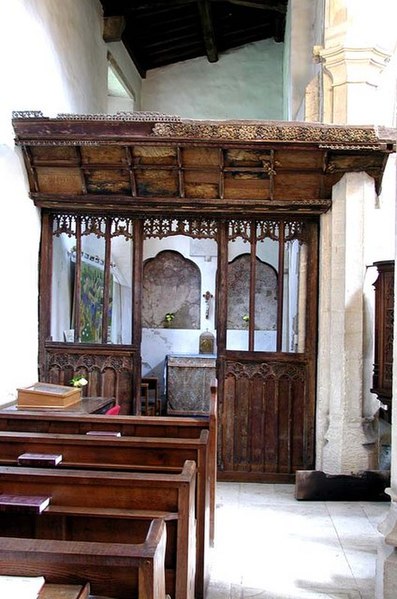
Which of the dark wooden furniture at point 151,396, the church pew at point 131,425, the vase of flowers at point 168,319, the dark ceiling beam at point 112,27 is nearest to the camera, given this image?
the church pew at point 131,425

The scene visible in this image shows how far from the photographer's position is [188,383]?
7.79 meters

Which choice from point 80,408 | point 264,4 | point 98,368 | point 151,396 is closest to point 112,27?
point 264,4

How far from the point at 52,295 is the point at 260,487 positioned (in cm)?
256

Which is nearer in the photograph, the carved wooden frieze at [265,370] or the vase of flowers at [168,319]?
the carved wooden frieze at [265,370]

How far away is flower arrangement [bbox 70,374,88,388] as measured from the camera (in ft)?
14.9

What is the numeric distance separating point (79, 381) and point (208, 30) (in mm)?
6252

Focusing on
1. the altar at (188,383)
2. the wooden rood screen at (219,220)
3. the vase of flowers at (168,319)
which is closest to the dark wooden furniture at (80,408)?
the wooden rood screen at (219,220)

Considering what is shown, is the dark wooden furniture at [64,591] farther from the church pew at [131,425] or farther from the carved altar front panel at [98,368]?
the carved altar front panel at [98,368]

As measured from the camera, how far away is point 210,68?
939 centimetres

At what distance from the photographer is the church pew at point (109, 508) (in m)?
1.96

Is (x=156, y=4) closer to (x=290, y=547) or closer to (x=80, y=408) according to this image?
(x=80, y=408)

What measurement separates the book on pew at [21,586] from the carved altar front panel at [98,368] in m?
Answer: 3.63

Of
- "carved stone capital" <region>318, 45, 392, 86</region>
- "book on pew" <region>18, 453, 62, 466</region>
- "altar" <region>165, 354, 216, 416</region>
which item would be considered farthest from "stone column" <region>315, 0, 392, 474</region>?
"altar" <region>165, 354, 216, 416</region>

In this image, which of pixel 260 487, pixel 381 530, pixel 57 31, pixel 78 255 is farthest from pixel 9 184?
pixel 381 530
